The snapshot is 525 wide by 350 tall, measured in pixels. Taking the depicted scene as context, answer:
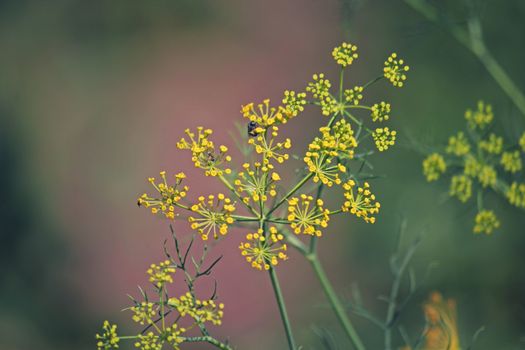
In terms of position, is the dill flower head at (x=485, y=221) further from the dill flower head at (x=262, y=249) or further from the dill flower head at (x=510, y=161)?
the dill flower head at (x=262, y=249)

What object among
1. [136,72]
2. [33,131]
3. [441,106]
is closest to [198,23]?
[136,72]

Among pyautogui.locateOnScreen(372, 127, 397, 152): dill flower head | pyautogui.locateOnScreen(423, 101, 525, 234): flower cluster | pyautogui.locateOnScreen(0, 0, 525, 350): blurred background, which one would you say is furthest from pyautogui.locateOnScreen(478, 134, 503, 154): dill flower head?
pyautogui.locateOnScreen(0, 0, 525, 350): blurred background

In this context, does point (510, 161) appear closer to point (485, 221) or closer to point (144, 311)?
point (485, 221)

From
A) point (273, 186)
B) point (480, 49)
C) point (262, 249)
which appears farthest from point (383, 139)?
point (480, 49)

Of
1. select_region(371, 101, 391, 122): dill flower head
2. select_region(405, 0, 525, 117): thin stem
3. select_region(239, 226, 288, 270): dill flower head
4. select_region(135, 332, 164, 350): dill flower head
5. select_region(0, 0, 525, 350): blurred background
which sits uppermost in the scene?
select_region(0, 0, 525, 350): blurred background

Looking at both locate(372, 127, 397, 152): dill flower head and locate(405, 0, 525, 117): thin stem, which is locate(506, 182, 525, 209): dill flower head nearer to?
locate(405, 0, 525, 117): thin stem

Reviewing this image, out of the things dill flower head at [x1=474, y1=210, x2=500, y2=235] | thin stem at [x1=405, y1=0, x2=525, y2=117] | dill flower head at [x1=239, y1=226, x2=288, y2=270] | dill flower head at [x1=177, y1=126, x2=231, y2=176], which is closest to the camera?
dill flower head at [x1=239, y1=226, x2=288, y2=270]

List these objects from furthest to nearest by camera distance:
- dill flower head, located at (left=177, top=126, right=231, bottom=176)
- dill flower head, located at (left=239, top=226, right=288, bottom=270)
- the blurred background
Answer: the blurred background → dill flower head, located at (left=177, top=126, right=231, bottom=176) → dill flower head, located at (left=239, top=226, right=288, bottom=270)

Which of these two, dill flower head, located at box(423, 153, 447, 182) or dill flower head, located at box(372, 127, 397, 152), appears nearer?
dill flower head, located at box(372, 127, 397, 152)
